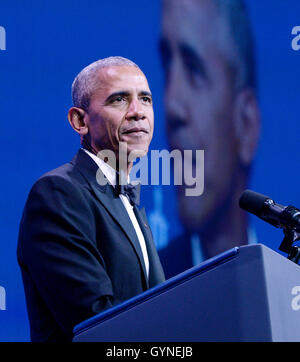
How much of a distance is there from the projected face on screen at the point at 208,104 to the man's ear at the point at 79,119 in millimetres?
746

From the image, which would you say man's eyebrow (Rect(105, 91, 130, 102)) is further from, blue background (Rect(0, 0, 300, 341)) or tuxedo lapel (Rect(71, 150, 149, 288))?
blue background (Rect(0, 0, 300, 341))

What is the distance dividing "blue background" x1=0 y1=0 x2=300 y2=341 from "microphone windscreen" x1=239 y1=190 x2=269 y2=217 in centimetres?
115

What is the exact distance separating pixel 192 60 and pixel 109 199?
48.9 inches

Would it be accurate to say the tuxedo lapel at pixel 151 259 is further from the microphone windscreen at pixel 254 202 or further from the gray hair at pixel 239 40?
the gray hair at pixel 239 40

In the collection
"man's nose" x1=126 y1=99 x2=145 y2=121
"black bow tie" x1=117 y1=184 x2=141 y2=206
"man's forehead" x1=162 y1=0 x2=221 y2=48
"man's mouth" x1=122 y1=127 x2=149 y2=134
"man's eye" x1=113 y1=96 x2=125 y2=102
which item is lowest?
"black bow tie" x1=117 y1=184 x2=141 y2=206

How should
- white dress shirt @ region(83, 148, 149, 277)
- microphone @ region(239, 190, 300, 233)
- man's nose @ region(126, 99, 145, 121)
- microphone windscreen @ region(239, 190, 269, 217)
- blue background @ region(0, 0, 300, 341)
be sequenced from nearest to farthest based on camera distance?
1. microphone @ region(239, 190, 300, 233)
2. microphone windscreen @ region(239, 190, 269, 217)
3. white dress shirt @ region(83, 148, 149, 277)
4. man's nose @ region(126, 99, 145, 121)
5. blue background @ region(0, 0, 300, 341)

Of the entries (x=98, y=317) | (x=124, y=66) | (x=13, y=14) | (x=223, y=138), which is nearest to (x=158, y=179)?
(x=223, y=138)

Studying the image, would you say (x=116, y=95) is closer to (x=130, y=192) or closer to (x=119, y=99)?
(x=119, y=99)

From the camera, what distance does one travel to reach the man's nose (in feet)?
7.40

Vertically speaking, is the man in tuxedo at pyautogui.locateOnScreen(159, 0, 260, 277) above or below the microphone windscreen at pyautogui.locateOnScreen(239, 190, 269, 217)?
above

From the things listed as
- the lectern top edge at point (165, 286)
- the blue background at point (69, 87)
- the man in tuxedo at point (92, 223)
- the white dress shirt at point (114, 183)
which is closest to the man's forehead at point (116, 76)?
the man in tuxedo at point (92, 223)

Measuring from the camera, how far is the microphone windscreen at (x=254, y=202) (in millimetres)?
1729

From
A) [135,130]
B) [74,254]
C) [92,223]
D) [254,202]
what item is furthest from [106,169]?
[254,202]

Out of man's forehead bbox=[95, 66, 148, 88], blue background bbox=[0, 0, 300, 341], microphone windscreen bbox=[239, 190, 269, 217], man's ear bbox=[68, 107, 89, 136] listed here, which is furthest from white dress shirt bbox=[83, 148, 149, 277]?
blue background bbox=[0, 0, 300, 341]
